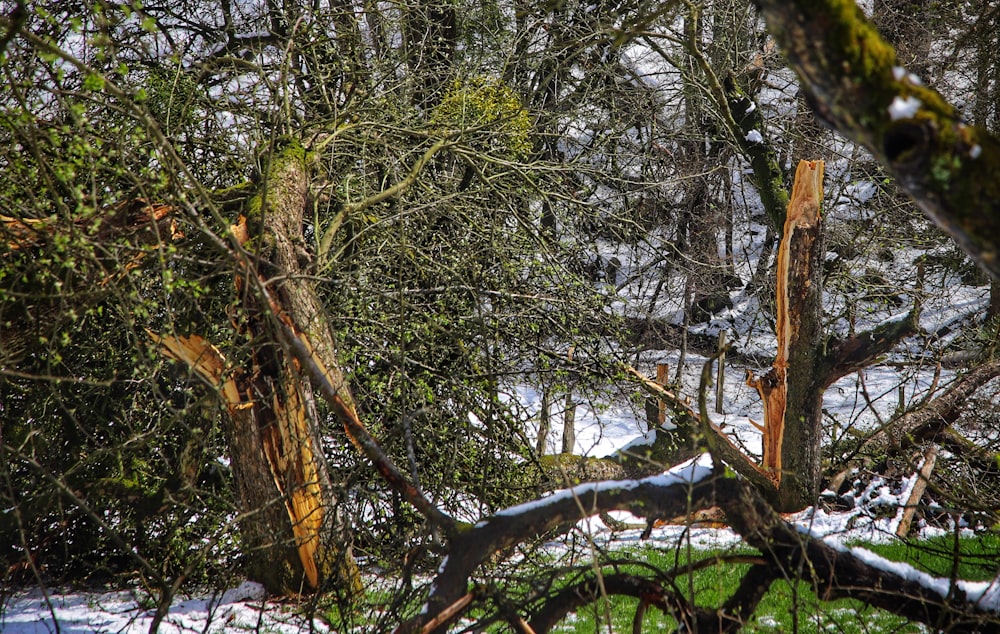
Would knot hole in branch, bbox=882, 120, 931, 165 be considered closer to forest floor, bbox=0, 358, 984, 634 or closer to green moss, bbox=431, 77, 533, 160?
forest floor, bbox=0, 358, 984, 634

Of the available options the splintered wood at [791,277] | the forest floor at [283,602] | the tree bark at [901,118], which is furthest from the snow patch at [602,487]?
the splintered wood at [791,277]

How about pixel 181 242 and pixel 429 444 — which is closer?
pixel 181 242

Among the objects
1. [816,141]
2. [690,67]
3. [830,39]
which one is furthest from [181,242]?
[816,141]

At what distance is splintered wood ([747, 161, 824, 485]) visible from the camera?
22.2 feet

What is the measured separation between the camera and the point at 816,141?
991 cm

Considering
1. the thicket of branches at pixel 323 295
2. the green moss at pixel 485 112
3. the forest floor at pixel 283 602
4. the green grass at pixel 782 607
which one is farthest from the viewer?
the green moss at pixel 485 112

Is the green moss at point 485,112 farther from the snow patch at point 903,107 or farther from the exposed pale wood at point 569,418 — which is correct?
the snow patch at point 903,107

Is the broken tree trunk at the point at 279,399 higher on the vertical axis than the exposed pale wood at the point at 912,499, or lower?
higher

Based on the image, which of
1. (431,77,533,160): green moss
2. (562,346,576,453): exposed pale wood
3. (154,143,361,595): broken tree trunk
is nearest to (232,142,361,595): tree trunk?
(154,143,361,595): broken tree trunk

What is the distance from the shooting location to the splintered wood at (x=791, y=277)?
678cm

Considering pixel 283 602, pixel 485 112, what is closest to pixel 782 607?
pixel 283 602

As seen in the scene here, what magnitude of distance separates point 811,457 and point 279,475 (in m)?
4.96

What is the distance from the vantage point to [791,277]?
7043 mm

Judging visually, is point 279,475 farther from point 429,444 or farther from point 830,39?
point 830,39
